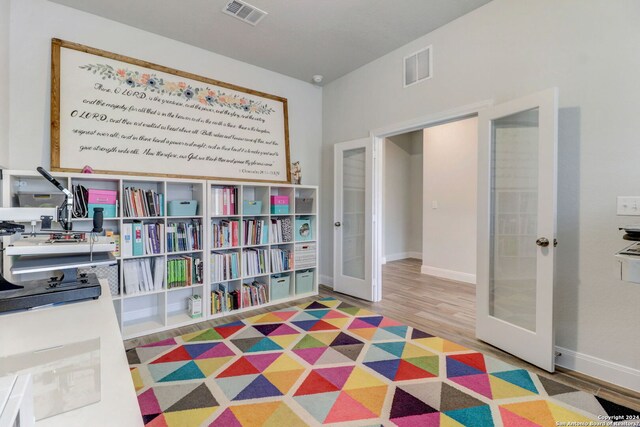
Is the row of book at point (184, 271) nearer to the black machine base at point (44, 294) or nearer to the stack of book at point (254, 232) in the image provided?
the stack of book at point (254, 232)

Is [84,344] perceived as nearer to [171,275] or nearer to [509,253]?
[171,275]

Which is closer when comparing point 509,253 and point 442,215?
point 509,253

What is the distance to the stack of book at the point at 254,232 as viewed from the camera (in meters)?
3.42

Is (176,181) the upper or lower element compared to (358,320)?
upper

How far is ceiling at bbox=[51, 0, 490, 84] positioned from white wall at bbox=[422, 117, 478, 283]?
206 cm

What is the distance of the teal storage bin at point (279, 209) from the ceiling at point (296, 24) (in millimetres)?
1730

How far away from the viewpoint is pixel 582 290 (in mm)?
2160

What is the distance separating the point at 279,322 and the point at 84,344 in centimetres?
222

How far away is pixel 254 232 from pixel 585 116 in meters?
3.05

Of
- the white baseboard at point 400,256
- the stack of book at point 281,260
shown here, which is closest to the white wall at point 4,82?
the stack of book at point 281,260

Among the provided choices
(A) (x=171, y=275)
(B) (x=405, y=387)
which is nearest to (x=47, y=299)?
(A) (x=171, y=275)

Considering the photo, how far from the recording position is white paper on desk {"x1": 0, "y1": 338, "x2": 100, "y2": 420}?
62 cm

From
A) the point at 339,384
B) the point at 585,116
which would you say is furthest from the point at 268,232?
the point at 585,116

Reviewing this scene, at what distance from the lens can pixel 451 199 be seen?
4938 mm
